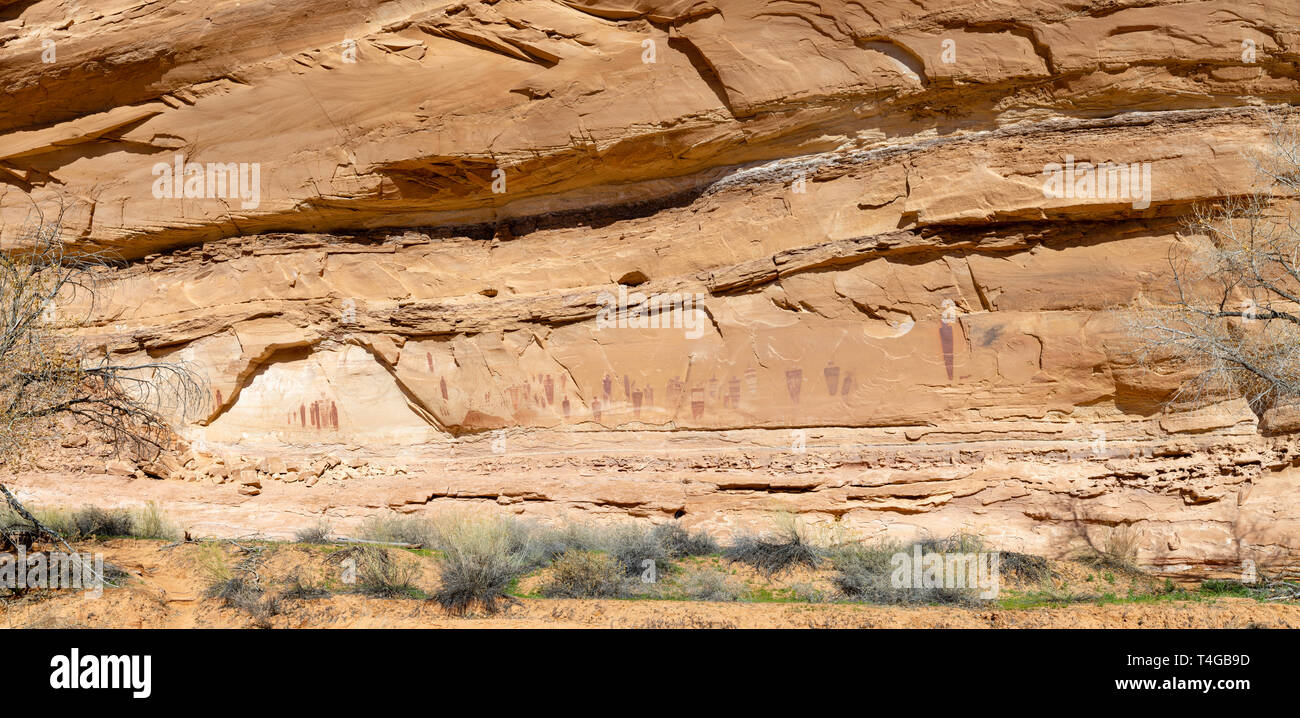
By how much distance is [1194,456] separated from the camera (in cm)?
1067

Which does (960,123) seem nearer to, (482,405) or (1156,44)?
(1156,44)

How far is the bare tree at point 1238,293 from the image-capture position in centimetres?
1036

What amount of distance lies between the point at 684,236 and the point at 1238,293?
7.30 metres

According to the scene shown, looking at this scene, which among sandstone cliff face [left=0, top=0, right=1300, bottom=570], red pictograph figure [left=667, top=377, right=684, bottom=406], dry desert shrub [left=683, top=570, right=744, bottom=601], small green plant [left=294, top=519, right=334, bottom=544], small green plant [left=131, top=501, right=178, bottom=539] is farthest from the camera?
red pictograph figure [left=667, top=377, right=684, bottom=406]

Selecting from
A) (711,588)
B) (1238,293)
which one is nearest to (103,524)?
(711,588)

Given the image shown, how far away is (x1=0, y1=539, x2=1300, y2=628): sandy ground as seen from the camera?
8070 mm

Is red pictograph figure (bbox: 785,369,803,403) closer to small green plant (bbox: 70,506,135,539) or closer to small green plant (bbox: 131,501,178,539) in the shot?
small green plant (bbox: 131,501,178,539)

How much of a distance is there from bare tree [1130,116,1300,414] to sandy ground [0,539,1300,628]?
2.99 metres

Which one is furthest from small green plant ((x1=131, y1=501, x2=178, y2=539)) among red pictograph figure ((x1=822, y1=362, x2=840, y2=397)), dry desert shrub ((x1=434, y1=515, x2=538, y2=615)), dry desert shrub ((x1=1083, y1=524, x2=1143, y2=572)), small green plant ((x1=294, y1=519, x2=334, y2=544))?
dry desert shrub ((x1=1083, y1=524, x2=1143, y2=572))

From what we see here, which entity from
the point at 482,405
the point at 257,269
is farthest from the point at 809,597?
the point at 257,269

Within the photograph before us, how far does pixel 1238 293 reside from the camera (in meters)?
10.9

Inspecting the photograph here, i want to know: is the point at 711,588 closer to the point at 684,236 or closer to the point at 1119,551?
the point at 1119,551

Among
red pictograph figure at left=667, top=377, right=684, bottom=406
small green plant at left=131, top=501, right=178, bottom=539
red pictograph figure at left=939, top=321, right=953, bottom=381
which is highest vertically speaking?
red pictograph figure at left=939, top=321, right=953, bottom=381

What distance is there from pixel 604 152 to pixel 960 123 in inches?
204
